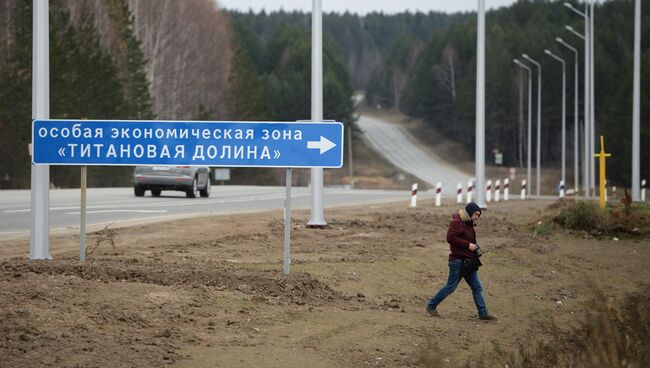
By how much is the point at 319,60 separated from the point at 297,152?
8412 mm

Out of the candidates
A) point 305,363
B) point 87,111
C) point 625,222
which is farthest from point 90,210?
point 87,111

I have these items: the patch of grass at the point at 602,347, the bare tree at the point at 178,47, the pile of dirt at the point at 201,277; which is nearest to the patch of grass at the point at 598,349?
the patch of grass at the point at 602,347

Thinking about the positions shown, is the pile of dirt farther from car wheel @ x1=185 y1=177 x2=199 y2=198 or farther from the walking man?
car wheel @ x1=185 y1=177 x2=199 y2=198

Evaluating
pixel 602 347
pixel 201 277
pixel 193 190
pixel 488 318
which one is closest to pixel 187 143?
pixel 201 277

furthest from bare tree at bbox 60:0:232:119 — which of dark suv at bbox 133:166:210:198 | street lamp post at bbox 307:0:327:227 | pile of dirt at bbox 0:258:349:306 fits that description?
pile of dirt at bbox 0:258:349:306

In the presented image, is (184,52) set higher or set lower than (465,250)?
higher

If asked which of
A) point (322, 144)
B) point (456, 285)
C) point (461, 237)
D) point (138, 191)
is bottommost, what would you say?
point (456, 285)

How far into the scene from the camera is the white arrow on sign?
1351 cm

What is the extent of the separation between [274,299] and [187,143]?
2131 mm

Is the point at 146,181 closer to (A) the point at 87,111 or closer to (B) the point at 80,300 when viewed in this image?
(B) the point at 80,300

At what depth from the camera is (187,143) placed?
44.2 ft

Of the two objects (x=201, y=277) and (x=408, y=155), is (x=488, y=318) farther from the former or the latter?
(x=408, y=155)

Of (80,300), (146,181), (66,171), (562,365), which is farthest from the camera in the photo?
(66,171)

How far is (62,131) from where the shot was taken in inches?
533
